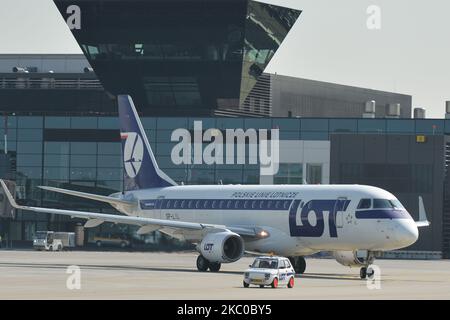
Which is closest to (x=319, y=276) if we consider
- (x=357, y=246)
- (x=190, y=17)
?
Answer: (x=357, y=246)

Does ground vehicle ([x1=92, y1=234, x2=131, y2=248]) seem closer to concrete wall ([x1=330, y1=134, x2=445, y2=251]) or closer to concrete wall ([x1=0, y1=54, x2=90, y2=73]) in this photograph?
concrete wall ([x1=330, y1=134, x2=445, y2=251])

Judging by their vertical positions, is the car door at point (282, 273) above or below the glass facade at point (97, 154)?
below

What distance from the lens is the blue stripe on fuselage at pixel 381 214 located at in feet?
188

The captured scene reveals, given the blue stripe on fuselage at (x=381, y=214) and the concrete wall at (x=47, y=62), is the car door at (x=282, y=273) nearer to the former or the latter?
the blue stripe on fuselage at (x=381, y=214)

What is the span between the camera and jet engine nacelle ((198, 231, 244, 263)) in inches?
2365

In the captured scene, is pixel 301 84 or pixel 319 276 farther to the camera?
pixel 301 84

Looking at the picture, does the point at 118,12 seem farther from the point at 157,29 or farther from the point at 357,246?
the point at 357,246

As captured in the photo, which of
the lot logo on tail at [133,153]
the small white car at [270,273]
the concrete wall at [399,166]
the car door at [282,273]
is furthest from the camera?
the concrete wall at [399,166]

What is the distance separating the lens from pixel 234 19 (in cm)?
9812

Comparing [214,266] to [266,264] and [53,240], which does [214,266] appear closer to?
[266,264]

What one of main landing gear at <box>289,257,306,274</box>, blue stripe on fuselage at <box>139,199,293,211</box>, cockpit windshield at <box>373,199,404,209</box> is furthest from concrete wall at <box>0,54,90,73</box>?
cockpit windshield at <box>373,199,404,209</box>

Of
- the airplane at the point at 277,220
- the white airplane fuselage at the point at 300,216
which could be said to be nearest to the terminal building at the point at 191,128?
the airplane at the point at 277,220

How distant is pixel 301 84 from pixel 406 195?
109ft

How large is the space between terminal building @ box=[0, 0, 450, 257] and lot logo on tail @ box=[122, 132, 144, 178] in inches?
1099
